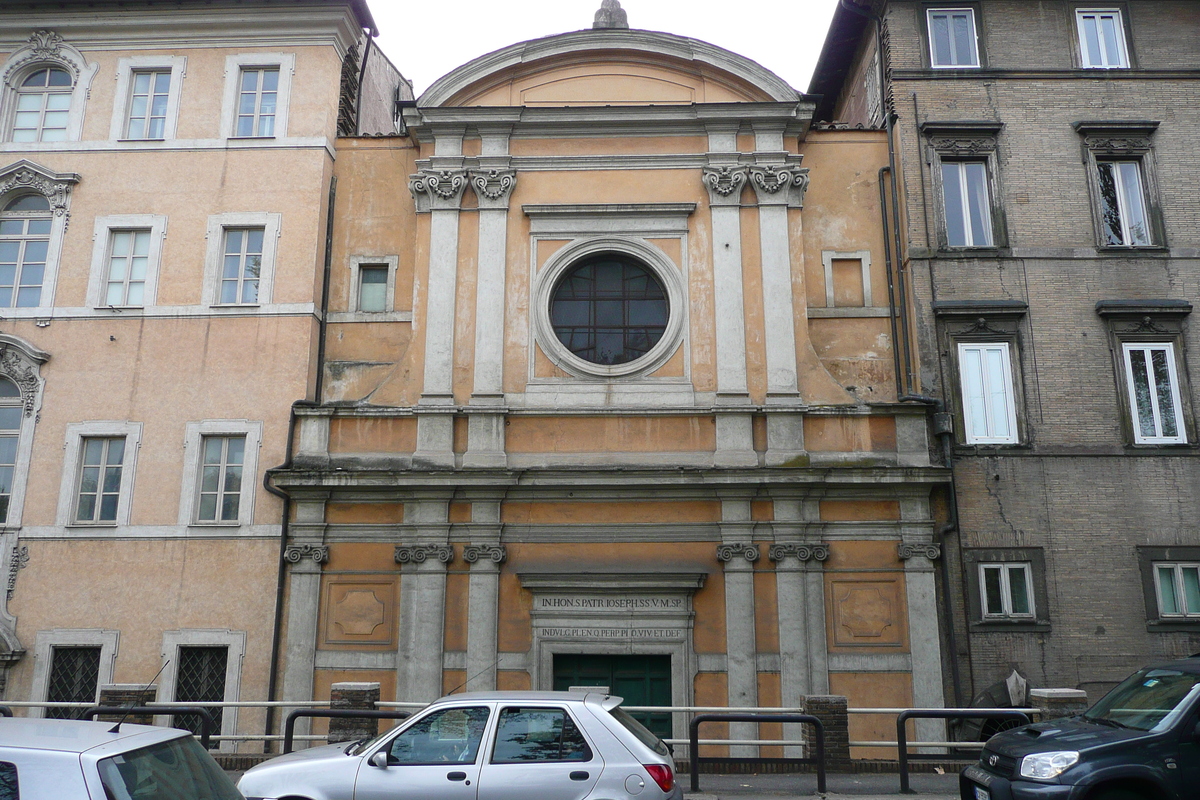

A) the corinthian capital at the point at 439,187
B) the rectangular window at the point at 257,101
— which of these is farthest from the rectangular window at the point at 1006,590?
the rectangular window at the point at 257,101

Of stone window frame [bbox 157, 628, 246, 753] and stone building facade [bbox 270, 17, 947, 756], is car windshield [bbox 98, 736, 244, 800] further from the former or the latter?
stone window frame [bbox 157, 628, 246, 753]

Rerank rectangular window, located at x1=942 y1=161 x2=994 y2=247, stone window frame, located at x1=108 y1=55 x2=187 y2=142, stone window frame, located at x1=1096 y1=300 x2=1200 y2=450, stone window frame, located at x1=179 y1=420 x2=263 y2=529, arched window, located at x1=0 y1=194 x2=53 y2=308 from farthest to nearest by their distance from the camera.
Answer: stone window frame, located at x1=108 y1=55 x2=187 y2=142, arched window, located at x1=0 y1=194 x2=53 y2=308, rectangular window, located at x1=942 y1=161 x2=994 y2=247, stone window frame, located at x1=1096 y1=300 x2=1200 y2=450, stone window frame, located at x1=179 y1=420 x2=263 y2=529

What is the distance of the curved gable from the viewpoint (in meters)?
17.1

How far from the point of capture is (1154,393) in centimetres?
1559

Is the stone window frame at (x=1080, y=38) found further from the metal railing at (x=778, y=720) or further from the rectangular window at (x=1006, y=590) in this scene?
the metal railing at (x=778, y=720)

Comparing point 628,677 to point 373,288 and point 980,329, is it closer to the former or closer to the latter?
point 373,288

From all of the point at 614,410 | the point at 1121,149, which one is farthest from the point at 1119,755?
the point at 1121,149

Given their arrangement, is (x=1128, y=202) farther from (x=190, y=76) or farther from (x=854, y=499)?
(x=190, y=76)

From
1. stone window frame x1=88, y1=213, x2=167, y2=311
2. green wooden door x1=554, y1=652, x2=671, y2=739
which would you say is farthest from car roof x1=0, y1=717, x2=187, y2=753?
stone window frame x1=88, y1=213, x2=167, y2=311

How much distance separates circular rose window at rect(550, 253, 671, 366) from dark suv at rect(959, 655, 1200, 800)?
9410 millimetres

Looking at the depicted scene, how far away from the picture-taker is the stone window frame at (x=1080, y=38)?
674 inches

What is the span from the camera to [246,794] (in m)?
→ 7.79

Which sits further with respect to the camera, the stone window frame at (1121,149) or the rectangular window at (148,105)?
the rectangular window at (148,105)

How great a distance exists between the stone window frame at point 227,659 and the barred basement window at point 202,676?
0.10m
